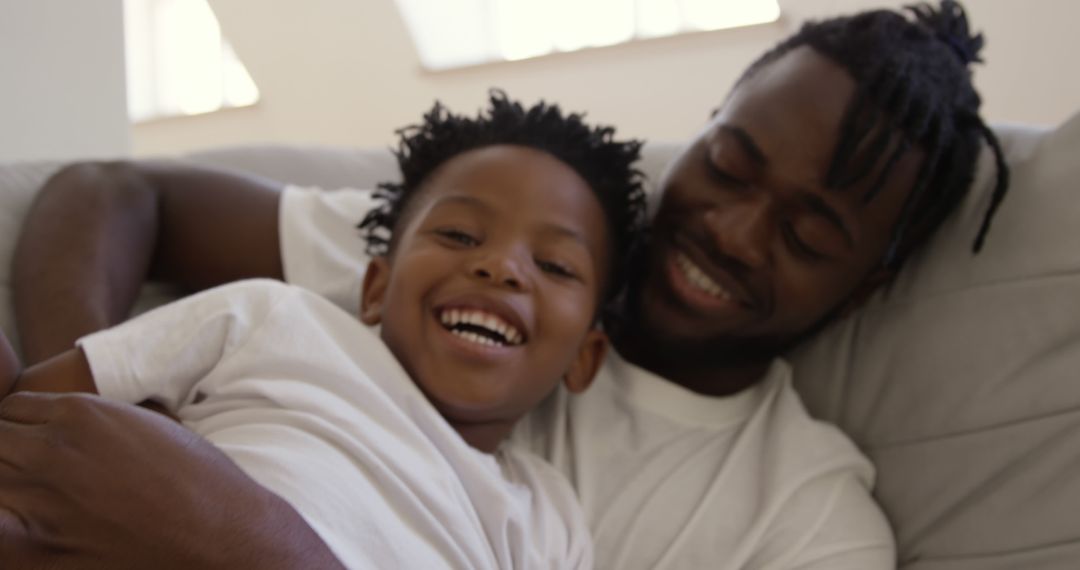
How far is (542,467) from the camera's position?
1.03m

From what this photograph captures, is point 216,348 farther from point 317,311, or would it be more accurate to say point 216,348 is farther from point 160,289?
point 160,289

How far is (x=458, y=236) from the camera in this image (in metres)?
0.98

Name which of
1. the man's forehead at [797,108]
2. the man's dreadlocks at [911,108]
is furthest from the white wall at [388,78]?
the man's forehead at [797,108]

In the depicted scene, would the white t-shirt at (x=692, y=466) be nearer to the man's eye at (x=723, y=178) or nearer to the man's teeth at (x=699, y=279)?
the man's teeth at (x=699, y=279)

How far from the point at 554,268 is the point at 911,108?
0.42 meters

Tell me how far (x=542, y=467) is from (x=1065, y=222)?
584 mm

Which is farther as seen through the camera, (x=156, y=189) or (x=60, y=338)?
(x=156, y=189)

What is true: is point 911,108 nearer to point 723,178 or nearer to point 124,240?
point 723,178

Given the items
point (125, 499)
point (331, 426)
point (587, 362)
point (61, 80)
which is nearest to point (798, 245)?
point (587, 362)

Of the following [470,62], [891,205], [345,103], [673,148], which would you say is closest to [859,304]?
[891,205]

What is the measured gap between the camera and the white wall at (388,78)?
8.71ft

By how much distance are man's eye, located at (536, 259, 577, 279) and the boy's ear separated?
0.10 meters

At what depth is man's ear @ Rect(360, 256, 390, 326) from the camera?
1030mm

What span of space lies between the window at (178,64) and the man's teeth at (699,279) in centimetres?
Result: 233
